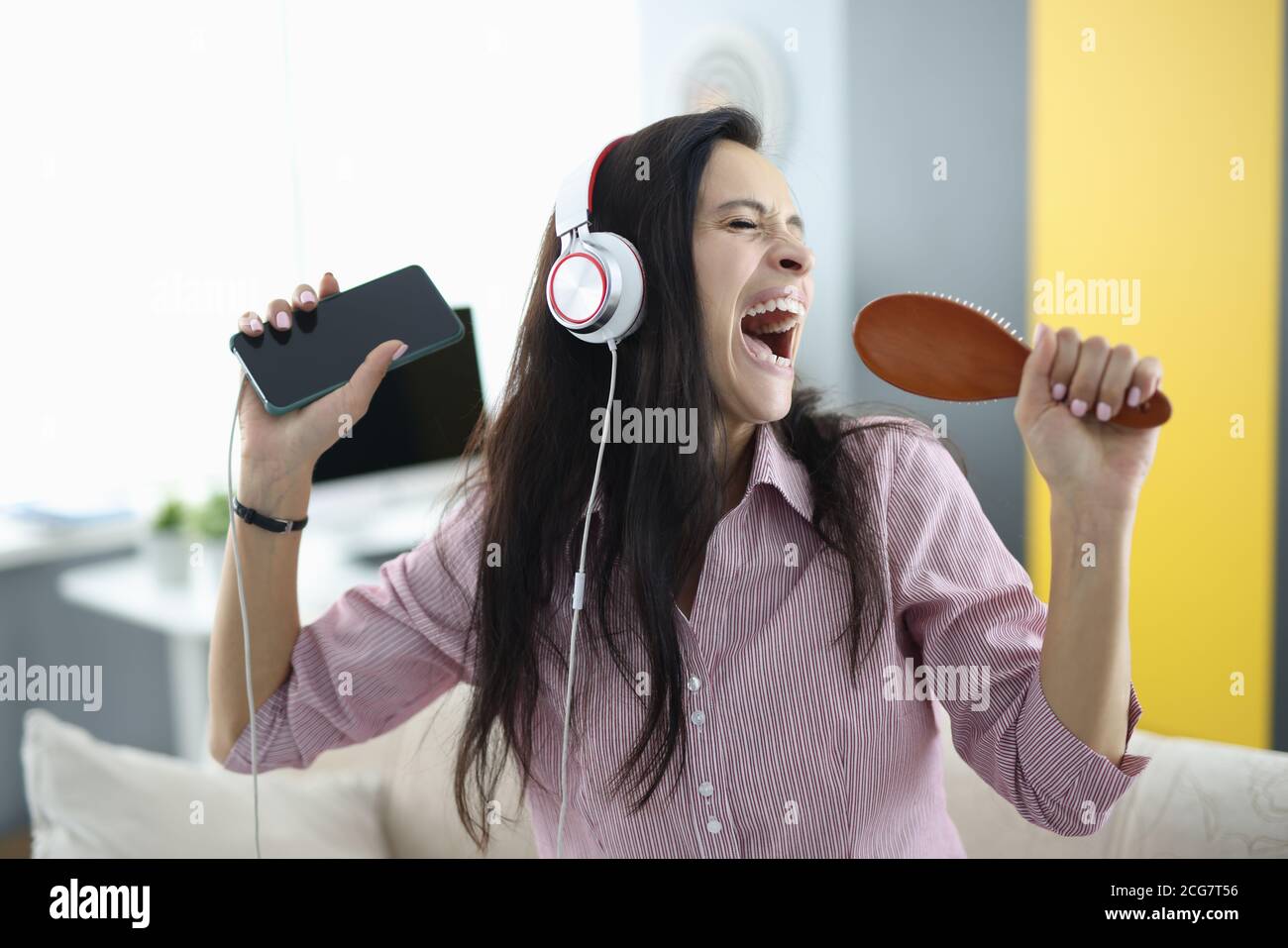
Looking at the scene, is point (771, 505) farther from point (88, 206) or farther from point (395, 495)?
point (88, 206)

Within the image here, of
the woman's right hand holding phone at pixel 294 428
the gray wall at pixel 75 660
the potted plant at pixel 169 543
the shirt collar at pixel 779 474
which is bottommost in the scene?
the gray wall at pixel 75 660

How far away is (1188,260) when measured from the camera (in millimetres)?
2258

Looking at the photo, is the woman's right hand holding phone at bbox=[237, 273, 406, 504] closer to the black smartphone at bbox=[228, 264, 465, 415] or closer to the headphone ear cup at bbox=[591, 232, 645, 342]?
the black smartphone at bbox=[228, 264, 465, 415]

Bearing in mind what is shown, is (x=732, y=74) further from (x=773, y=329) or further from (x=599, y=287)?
(x=599, y=287)

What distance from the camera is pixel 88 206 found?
2.92 meters

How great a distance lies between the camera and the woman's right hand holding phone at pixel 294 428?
1.04 metres

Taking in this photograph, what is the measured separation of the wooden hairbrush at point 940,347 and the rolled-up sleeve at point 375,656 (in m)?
0.48

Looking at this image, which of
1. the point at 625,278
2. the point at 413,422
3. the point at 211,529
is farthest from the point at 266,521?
the point at 211,529

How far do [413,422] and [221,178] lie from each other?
144 centimetres

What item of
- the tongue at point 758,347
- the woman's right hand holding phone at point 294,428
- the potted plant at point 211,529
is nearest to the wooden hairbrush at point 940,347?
the tongue at point 758,347

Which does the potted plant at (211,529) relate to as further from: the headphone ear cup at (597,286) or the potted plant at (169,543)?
the headphone ear cup at (597,286)

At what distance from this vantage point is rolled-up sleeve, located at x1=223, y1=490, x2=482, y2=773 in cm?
109
